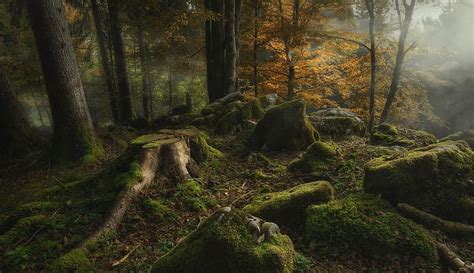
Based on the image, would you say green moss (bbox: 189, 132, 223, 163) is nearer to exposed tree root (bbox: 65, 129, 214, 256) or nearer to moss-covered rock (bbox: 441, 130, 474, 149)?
exposed tree root (bbox: 65, 129, 214, 256)

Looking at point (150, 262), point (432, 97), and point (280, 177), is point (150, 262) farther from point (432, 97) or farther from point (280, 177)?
point (432, 97)

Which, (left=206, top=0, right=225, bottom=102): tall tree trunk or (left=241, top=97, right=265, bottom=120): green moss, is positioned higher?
(left=206, top=0, right=225, bottom=102): tall tree trunk

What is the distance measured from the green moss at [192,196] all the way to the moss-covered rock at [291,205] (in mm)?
841

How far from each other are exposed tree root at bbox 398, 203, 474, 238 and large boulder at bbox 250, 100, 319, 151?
3.70 m

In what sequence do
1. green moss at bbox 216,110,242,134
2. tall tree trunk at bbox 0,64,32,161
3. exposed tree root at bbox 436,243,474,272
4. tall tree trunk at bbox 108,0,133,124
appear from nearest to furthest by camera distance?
exposed tree root at bbox 436,243,474,272
tall tree trunk at bbox 0,64,32,161
green moss at bbox 216,110,242,134
tall tree trunk at bbox 108,0,133,124

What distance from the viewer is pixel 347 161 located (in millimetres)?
6492

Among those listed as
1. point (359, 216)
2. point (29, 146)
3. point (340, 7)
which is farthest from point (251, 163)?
point (340, 7)

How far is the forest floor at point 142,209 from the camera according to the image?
13.4 ft

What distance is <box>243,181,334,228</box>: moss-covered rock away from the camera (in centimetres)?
461

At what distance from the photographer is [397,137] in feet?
26.7

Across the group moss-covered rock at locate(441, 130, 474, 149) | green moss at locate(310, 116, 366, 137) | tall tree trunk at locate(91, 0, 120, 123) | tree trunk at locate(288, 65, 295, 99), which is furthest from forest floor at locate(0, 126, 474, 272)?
Result: tree trunk at locate(288, 65, 295, 99)

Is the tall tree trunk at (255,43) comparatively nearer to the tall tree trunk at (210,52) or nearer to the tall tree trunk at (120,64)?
the tall tree trunk at (210,52)

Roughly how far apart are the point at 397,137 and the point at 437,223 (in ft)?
13.7

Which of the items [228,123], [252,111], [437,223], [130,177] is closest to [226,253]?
[130,177]
